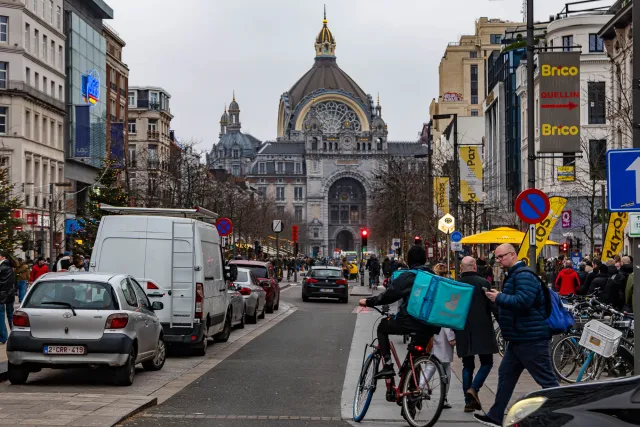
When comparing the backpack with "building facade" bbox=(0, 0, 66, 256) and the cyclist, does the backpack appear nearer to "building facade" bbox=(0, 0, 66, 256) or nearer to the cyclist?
the cyclist

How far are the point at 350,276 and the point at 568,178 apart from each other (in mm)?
45110

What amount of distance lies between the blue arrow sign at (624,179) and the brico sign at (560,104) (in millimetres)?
→ 8380

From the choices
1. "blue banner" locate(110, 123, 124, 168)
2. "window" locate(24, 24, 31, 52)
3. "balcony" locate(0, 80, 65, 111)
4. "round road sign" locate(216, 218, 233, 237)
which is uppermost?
"window" locate(24, 24, 31, 52)

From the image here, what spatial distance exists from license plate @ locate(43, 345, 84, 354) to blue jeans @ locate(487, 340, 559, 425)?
585 centimetres

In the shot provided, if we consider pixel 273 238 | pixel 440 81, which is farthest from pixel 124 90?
pixel 440 81

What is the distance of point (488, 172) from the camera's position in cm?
8606

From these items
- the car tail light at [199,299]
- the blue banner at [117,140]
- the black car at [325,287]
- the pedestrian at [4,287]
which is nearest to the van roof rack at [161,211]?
the car tail light at [199,299]

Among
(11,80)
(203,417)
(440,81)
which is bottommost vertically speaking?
(203,417)

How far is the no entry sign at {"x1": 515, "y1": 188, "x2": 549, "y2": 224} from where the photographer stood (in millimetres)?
16125

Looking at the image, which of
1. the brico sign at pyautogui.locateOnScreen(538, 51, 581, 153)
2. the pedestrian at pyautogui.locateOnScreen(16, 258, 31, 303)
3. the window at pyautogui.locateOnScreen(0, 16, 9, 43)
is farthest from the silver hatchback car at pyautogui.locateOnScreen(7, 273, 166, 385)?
the window at pyautogui.locateOnScreen(0, 16, 9, 43)

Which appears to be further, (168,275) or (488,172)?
(488,172)

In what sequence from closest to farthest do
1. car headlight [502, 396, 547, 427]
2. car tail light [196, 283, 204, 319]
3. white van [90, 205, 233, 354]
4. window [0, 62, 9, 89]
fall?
car headlight [502, 396, 547, 427], white van [90, 205, 233, 354], car tail light [196, 283, 204, 319], window [0, 62, 9, 89]

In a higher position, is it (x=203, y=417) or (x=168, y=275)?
(x=168, y=275)

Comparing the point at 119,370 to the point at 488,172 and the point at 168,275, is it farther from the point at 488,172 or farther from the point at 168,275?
the point at 488,172
